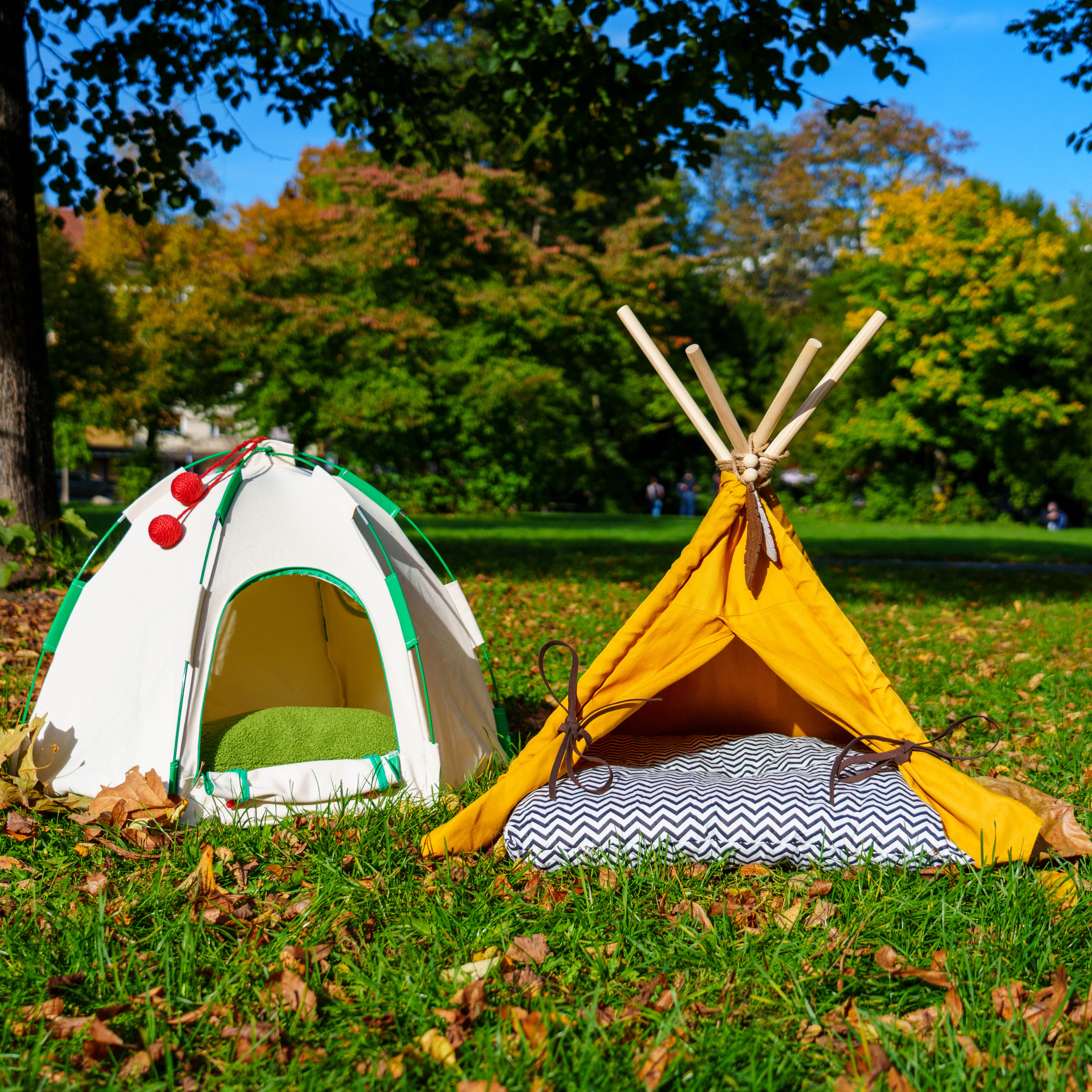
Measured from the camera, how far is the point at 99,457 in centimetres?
4825

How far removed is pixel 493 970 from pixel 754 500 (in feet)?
6.55

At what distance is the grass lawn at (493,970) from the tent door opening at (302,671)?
66cm

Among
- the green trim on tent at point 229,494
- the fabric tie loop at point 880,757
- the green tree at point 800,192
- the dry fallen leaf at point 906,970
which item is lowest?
the dry fallen leaf at point 906,970

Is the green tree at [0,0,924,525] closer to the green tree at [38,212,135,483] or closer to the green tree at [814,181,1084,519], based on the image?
the green tree at [38,212,135,483]

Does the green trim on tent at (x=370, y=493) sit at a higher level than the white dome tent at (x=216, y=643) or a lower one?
higher

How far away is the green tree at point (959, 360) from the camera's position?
1063 inches

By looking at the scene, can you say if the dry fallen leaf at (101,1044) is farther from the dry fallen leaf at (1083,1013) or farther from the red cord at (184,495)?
the dry fallen leaf at (1083,1013)

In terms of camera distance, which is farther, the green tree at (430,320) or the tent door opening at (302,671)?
the green tree at (430,320)

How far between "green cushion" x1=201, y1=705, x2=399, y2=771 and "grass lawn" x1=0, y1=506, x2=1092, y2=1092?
460mm

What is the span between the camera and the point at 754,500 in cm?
359

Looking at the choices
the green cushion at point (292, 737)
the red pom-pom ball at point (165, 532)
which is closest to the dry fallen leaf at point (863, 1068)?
the green cushion at point (292, 737)

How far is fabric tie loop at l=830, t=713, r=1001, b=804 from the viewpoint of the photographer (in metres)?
3.30

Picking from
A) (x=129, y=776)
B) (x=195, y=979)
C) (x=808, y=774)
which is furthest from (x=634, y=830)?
(x=129, y=776)

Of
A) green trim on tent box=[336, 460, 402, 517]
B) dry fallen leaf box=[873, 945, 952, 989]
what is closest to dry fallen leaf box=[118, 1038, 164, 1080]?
dry fallen leaf box=[873, 945, 952, 989]
